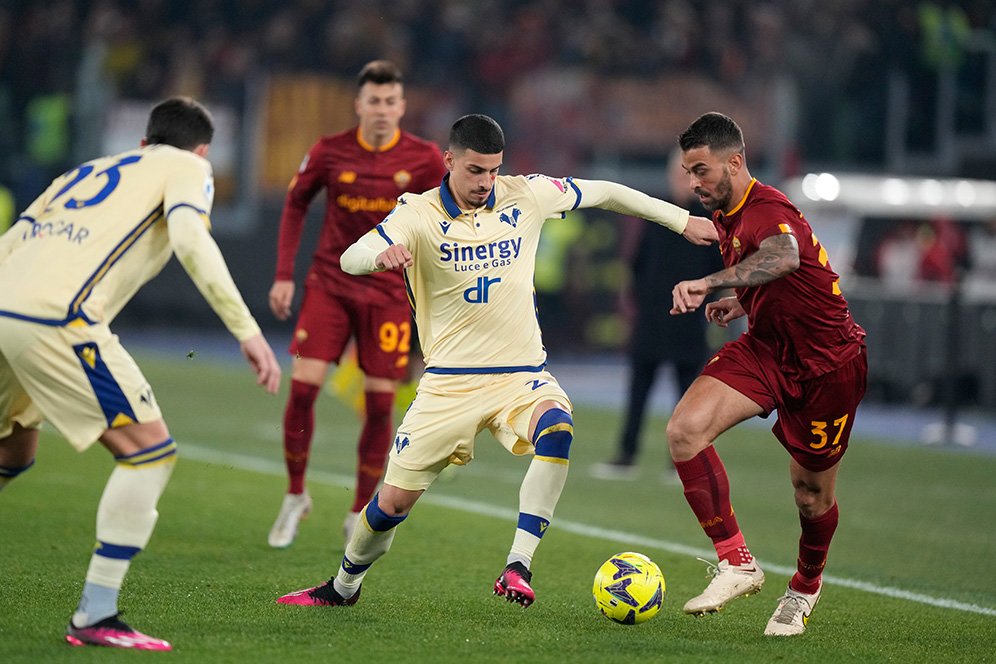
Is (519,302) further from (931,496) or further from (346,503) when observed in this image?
(931,496)

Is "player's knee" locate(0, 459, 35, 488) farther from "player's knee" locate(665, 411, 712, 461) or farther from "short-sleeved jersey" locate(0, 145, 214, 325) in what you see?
"player's knee" locate(665, 411, 712, 461)

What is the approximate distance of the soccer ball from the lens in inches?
234

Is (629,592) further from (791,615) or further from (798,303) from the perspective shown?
(798,303)

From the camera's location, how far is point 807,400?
6.01 meters

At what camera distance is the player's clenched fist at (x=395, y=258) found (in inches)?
219

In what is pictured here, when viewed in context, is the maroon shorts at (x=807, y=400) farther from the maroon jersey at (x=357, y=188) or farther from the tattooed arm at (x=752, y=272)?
the maroon jersey at (x=357, y=188)

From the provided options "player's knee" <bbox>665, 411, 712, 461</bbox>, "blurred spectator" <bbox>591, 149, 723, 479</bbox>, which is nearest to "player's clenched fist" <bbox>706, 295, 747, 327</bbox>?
"player's knee" <bbox>665, 411, 712, 461</bbox>

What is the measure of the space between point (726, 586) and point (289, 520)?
2.91 m

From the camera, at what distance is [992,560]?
8.40 m

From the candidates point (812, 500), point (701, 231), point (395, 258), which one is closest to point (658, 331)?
point (701, 231)

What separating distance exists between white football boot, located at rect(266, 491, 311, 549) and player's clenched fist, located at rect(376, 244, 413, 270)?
2.72 m

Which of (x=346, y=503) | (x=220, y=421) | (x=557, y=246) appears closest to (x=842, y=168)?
(x=557, y=246)

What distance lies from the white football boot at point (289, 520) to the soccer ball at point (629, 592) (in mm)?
2411

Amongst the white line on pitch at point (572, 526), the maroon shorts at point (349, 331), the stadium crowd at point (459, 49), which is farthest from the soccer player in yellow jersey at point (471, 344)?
the stadium crowd at point (459, 49)
